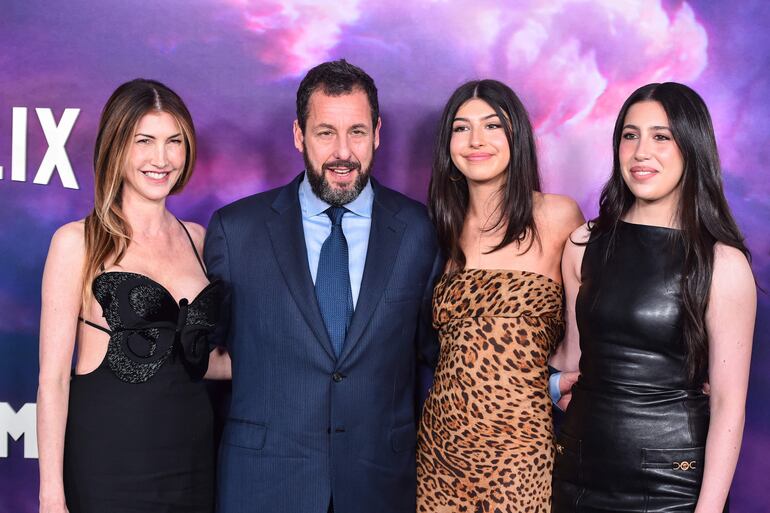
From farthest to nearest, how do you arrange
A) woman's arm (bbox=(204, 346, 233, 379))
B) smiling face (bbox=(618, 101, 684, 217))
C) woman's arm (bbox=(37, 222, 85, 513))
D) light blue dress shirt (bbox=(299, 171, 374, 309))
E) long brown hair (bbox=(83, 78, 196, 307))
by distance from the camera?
1. woman's arm (bbox=(204, 346, 233, 379))
2. light blue dress shirt (bbox=(299, 171, 374, 309))
3. long brown hair (bbox=(83, 78, 196, 307))
4. woman's arm (bbox=(37, 222, 85, 513))
5. smiling face (bbox=(618, 101, 684, 217))

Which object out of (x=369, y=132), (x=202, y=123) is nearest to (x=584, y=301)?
(x=369, y=132)

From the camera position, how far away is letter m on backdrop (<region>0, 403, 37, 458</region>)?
3.60 meters

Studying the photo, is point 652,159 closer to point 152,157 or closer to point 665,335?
point 665,335

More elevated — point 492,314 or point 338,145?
point 338,145

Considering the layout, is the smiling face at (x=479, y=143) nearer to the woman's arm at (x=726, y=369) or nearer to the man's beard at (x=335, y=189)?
the man's beard at (x=335, y=189)

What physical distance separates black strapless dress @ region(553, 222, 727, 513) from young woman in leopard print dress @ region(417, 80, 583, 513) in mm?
214

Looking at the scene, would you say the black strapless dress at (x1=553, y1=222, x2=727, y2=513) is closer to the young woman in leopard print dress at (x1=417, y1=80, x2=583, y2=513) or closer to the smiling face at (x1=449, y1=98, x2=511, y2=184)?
the young woman in leopard print dress at (x1=417, y1=80, x2=583, y2=513)

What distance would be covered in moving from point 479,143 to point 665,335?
92 centimetres

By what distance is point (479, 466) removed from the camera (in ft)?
8.65

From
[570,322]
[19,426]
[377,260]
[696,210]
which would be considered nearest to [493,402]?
[570,322]

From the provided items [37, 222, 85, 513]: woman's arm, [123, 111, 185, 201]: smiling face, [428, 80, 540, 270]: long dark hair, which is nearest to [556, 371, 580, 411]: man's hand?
[428, 80, 540, 270]: long dark hair

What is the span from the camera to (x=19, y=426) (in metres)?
3.62

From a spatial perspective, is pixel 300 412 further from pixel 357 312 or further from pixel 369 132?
pixel 369 132

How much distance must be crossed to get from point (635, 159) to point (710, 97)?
132 cm
